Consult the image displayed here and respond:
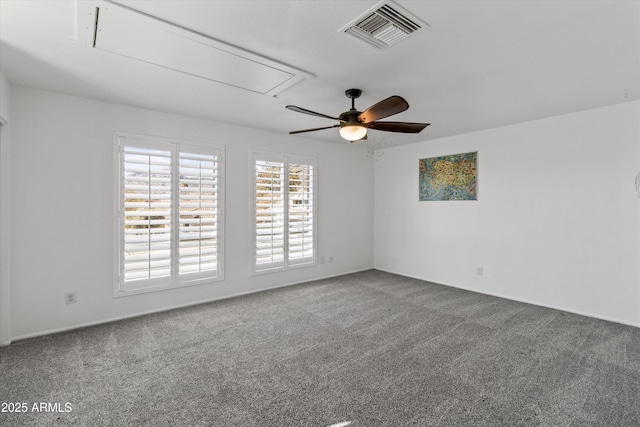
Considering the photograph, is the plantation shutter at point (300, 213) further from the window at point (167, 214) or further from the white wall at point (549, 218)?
the white wall at point (549, 218)

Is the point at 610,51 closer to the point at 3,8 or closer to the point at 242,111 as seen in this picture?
the point at 242,111

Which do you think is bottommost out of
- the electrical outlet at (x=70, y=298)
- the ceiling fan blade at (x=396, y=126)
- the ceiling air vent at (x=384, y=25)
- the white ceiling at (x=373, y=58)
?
the electrical outlet at (x=70, y=298)

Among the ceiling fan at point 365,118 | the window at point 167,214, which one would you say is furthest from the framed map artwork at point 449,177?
the window at point 167,214

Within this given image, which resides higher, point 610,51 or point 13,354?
point 610,51

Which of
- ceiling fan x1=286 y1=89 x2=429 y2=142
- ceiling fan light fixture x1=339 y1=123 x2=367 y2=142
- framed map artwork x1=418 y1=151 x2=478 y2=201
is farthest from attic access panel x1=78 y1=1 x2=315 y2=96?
framed map artwork x1=418 y1=151 x2=478 y2=201

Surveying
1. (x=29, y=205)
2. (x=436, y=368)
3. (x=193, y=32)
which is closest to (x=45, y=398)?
(x=29, y=205)

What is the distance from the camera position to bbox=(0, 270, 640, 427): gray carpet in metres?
1.97

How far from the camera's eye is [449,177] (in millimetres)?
5059

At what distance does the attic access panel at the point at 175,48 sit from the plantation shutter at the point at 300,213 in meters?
2.23

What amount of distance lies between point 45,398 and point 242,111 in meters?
3.24

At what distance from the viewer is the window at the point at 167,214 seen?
3.58 metres

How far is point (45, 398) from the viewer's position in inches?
83.4

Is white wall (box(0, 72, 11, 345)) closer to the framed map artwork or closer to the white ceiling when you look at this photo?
the white ceiling

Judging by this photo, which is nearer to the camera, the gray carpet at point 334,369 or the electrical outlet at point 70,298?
the gray carpet at point 334,369
